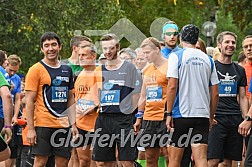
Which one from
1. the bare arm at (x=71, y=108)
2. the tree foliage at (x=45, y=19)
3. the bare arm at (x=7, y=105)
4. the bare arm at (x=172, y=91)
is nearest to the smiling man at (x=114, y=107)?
the bare arm at (x=71, y=108)

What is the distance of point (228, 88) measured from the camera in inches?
490

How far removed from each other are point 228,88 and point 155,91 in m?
1.20

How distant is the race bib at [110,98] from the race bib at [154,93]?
81 cm

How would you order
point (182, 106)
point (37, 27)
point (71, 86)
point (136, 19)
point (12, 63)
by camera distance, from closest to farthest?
1. point (182, 106)
2. point (71, 86)
3. point (12, 63)
4. point (37, 27)
5. point (136, 19)

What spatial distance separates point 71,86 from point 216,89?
7.40 ft

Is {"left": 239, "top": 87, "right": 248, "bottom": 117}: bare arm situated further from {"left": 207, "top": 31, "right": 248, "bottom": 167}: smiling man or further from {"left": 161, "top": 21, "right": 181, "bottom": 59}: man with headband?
{"left": 161, "top": 21, "right": 181, "bottom": 59}: man with headband

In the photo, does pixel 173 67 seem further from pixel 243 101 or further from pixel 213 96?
pixel 243 101

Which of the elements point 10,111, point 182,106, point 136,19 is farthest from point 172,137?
point 136,19

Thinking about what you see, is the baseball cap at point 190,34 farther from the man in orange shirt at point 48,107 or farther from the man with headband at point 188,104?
the man in orange shirt at point 48,107

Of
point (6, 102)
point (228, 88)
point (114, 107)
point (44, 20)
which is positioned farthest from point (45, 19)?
point (6, 102)

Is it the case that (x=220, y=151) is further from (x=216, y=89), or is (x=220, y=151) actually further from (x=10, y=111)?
(x=10, y=111)

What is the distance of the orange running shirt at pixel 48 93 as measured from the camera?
446 inches

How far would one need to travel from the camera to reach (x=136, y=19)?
3647cm

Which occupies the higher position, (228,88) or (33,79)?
(33,79)
